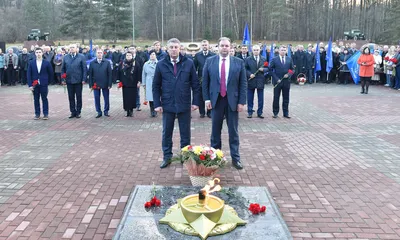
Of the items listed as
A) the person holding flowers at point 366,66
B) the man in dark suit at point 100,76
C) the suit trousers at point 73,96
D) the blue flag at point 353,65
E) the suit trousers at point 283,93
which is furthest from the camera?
the blue flag at point 353,65

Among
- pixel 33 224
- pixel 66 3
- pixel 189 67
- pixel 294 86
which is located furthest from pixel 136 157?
pixel 66 3

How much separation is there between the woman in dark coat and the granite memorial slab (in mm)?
6182

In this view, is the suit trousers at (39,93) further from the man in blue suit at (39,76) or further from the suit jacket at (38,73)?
the suit jacket at (38,73)

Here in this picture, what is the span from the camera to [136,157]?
23.9 feet

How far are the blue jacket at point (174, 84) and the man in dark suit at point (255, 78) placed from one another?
4620 millimetres

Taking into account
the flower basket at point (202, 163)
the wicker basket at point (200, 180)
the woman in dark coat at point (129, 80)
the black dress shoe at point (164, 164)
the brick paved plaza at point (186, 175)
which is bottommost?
the brick paved plaza at point (186, 175)

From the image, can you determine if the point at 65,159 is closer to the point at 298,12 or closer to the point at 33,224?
the point at 33,224

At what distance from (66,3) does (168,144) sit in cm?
4602

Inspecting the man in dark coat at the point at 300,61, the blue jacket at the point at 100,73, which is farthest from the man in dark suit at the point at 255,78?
the man in dark coat at the point at 300,61

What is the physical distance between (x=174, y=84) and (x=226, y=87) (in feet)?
2.77

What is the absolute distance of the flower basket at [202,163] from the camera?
5.48m

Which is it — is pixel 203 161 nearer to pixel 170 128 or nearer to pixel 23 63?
pixel 170 128

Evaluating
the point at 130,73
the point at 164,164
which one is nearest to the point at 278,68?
the point at 130,73

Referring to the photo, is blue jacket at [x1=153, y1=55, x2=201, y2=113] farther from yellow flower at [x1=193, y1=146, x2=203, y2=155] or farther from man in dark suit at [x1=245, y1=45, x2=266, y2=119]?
man in dark suit at [x1=245, y1=45, x2=266, y2=119]
